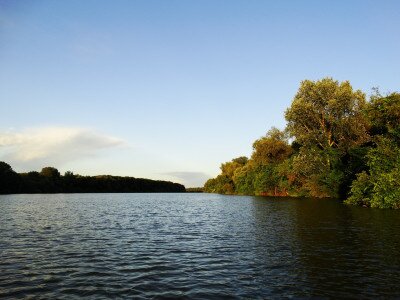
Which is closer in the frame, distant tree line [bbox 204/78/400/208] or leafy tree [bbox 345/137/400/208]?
leafy tree [bbox 345/137/400/208]

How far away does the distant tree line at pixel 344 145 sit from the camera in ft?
169

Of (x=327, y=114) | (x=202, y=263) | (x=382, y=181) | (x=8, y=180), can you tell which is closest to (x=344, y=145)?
(x=327, y=114)

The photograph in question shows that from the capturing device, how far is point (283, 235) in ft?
90.1

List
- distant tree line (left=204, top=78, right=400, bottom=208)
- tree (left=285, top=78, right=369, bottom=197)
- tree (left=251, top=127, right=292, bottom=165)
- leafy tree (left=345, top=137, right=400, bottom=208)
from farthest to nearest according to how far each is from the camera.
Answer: tree (left=251, top=127, right=292, bottom=165)
tree (left=285, top=78, right=369, bottom=197)
distant tree line (left=204, top=78, right=400, bottom=208)
leafy tree (left=345, top=137, right=400, bottom=208)

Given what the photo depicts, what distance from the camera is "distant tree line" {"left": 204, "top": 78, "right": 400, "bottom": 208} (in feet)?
169

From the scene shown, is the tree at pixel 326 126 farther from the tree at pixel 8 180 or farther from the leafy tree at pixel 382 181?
the tree at pixel 8 180

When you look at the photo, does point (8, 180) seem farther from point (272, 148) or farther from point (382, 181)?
point (382, 181)

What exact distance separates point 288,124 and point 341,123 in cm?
1140

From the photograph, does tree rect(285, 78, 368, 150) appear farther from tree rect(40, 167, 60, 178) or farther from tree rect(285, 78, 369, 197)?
tree rect(40, 167, 60, 178)

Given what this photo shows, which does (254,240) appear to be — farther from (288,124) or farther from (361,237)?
(288,124)

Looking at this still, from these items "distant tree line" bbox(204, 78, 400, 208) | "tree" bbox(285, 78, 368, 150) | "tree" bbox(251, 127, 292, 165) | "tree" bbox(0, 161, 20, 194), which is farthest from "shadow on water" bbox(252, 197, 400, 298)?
"tree" bbox(0, 161, 20, 194)

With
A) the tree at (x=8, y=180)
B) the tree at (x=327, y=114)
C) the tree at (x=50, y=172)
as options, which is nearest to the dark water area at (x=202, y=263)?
the tree at (x=327, y=114)

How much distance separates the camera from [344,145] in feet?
262

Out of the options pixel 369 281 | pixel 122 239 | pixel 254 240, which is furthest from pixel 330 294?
pixel 122 239
